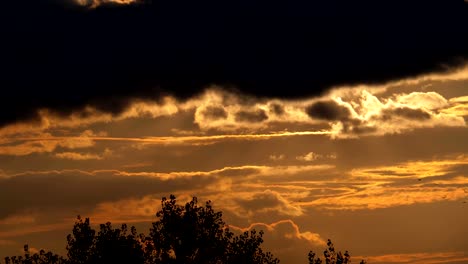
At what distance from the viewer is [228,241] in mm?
100312

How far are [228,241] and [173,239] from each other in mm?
6306

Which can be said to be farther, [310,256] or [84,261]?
Result: [84,261]

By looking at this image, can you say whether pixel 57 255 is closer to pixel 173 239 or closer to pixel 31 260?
pixel 31 260

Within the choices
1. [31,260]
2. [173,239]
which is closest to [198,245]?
[173,239]

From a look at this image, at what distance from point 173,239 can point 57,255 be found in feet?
65.4

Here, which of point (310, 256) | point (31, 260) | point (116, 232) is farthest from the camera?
point (31, 260)

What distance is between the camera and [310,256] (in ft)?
321

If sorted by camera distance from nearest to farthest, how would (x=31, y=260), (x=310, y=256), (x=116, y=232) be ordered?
(x=310, y=256)
(x=116, y=232)
(x=31, y=260)

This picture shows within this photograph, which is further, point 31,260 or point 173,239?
point 31,260

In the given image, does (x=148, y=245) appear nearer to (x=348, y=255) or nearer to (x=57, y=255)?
(x=57, y=255)

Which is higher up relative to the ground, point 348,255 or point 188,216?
point 188,216

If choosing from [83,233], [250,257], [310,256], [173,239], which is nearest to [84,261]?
[83,233]

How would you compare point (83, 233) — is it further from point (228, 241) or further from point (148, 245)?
point (228, 241)

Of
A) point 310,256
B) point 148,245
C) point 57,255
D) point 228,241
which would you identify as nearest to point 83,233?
point 57,255
